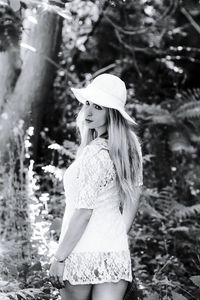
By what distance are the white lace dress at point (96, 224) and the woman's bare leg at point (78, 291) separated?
5 cm

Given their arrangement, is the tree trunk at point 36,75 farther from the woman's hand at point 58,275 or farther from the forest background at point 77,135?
the woman's hand at point 58,275

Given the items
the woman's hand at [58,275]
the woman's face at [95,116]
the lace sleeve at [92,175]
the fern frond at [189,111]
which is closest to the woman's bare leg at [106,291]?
the woman's hand at [58,275]

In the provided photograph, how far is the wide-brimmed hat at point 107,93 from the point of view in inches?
140

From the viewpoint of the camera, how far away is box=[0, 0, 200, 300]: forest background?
17.4 feet

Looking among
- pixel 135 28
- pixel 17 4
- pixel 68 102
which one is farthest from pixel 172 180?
pixel 17 4

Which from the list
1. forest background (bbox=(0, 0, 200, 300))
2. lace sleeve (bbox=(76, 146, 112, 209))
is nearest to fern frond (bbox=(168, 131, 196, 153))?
forest background (bbox=(0, 0, 200, 300))

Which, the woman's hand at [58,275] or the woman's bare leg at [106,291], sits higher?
the woman's hand at [58,275]

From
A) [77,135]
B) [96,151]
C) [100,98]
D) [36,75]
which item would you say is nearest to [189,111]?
[77,135]

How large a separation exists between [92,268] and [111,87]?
3.71 feet

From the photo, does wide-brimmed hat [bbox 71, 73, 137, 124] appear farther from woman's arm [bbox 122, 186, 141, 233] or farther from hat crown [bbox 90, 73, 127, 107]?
woman's arm [bbox 122, 186, 141, 233]

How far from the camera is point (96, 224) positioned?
346 centimetres

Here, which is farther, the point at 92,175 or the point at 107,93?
the point at 107,93

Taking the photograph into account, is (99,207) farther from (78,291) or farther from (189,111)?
(189,111)

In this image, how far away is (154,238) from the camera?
6828 mm
